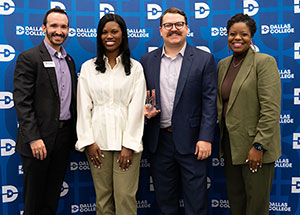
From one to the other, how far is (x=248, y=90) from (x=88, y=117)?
1.40 metres

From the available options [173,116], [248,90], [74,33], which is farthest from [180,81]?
[74,33]

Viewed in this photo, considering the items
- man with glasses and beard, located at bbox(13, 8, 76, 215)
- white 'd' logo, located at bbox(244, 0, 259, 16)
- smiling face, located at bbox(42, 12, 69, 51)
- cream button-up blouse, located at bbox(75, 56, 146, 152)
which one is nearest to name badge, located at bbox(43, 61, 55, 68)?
man with glasses and beard, located at bbox(13, 8, 76, 215)

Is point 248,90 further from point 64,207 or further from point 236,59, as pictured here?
point 64,207

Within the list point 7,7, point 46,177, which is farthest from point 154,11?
point 46,177

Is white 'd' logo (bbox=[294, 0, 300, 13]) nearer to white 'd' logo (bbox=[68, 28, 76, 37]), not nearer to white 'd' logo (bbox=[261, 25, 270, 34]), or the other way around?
white 'd' logo (bbox=[261, 25, 270, 34])

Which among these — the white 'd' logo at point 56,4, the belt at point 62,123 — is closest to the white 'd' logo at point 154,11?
the white 'd' logo at point 56,4

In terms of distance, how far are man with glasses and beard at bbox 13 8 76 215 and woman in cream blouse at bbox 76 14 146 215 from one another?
0.72ft

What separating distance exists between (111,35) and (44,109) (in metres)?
0.88

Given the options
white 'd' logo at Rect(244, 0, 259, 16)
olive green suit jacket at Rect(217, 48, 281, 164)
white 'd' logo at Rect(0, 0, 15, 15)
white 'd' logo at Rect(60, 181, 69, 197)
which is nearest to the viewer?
olive green suit jacket at Rect(217, 48, 281, 164)

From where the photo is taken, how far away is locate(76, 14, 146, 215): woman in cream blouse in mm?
2295

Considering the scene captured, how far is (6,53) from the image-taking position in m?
2.95

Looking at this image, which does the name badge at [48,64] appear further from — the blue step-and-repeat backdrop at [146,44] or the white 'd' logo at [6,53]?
the white 'd' logo at [6,53]

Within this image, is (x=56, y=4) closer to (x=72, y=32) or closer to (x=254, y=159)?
(x=72, y=32)

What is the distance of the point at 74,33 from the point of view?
3.06 meters
